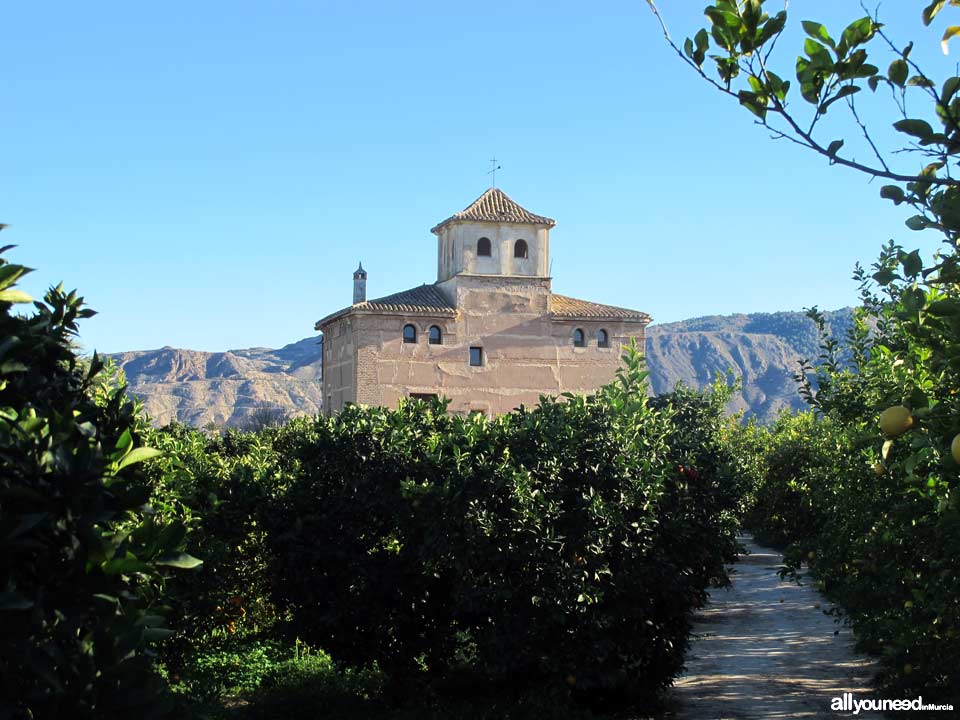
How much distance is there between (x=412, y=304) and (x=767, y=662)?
28136 mm

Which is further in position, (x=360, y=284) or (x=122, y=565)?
(x=360, y=284)

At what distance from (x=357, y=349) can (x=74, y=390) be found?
33385 millimetres

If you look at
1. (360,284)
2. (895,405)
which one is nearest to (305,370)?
(360,284)

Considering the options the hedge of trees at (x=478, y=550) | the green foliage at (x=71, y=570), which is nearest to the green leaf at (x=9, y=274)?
the green foliage at (x=71, y=570)

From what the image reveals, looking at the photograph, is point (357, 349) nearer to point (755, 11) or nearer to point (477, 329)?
point (477, 329)

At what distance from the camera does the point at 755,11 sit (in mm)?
3318

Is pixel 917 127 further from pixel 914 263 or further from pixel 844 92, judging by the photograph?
pixel 914 263

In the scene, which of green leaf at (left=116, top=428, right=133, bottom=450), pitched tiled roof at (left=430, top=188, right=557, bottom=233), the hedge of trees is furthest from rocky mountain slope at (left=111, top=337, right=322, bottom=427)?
green leaf at (left=116, top=428, right=133, bottom=450)

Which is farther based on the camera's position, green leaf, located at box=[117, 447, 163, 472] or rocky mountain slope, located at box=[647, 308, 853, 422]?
rocky mountain slope, located at box=[647, 308, 853, 422]

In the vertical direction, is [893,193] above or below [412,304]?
below

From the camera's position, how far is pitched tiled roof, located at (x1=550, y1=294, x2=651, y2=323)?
39156 mm

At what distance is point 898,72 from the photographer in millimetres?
3355

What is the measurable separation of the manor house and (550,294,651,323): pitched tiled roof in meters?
0.04

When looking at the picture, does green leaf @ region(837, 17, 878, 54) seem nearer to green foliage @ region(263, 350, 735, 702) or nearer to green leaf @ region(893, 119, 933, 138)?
green leaf @ region(893, 119, 933, 138)
